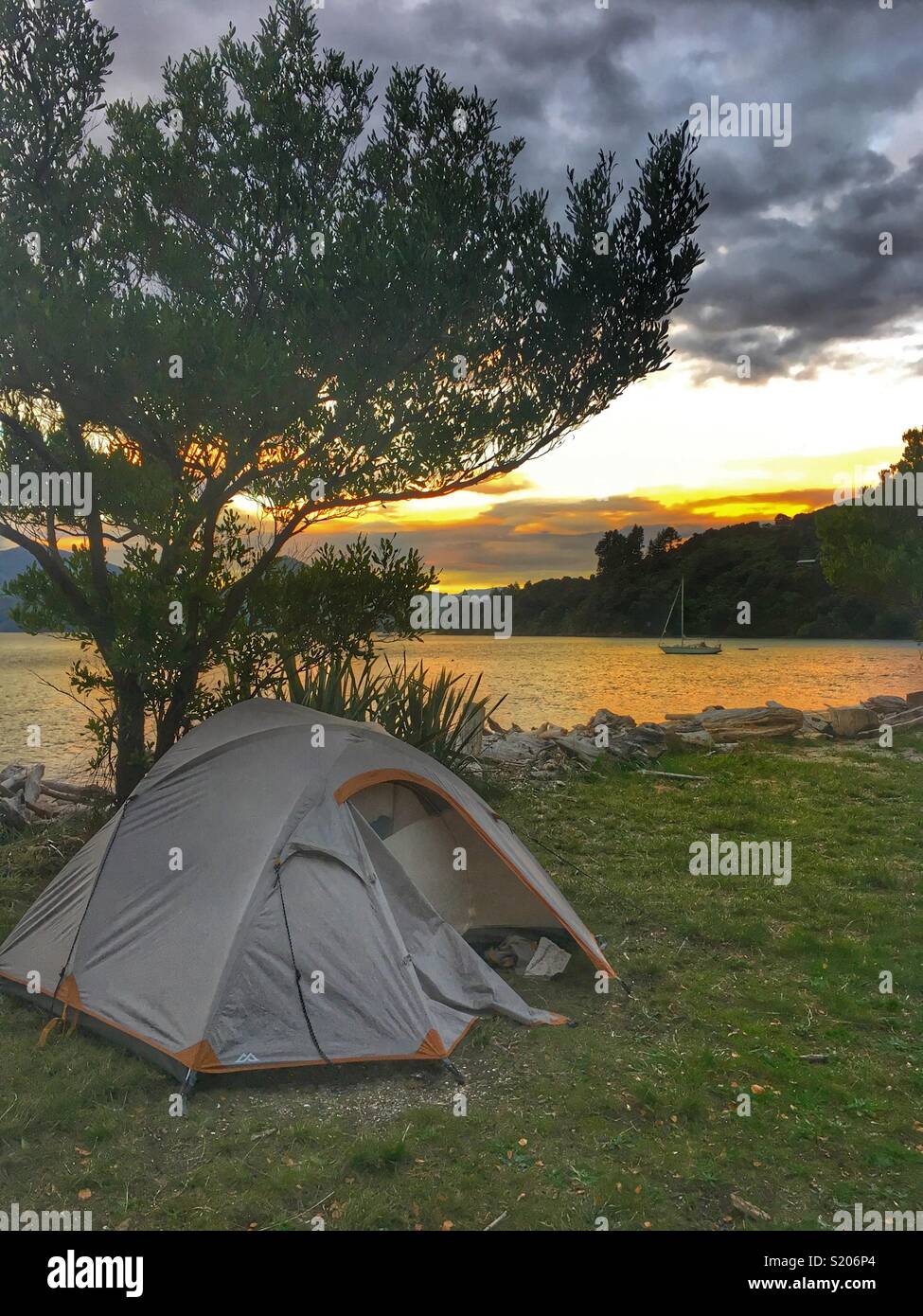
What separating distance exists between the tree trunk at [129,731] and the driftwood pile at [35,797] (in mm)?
1164

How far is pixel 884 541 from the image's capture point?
3484 cm

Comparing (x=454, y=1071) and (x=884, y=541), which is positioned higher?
(x=884, y=541)

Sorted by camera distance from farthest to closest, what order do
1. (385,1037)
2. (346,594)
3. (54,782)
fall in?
(54,782)
(346,594)
(385,1037)

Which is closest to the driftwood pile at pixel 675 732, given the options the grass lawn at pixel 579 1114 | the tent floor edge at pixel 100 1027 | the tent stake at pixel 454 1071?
the grass lawn at pixel 579 1114

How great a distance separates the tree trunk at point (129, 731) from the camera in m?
10.3

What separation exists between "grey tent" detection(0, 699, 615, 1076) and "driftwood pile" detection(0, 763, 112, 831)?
4.62m

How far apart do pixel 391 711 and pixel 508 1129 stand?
25.6 feet

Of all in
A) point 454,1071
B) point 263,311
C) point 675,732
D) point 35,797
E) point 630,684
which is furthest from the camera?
point 630,684

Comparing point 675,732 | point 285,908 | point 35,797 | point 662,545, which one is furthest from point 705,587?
point 285,908

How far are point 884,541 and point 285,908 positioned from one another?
3363 cm

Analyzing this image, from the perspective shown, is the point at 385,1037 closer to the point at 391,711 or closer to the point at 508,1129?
the point at 508,1129

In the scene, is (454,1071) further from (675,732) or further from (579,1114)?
(675,732)

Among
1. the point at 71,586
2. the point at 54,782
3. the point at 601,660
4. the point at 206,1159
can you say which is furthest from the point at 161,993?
the point at 601,660

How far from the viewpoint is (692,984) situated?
7.58 m
